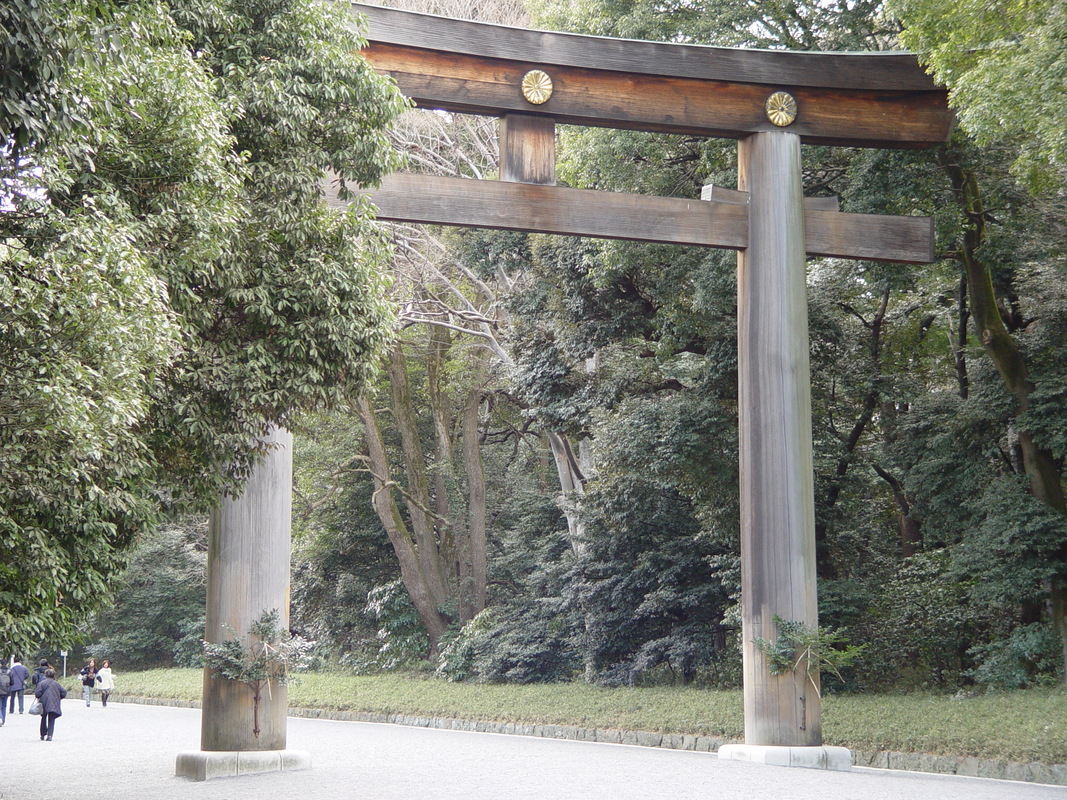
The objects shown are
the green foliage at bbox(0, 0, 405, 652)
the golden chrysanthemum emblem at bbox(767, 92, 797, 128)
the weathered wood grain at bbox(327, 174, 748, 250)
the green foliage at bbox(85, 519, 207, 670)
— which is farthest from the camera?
the green foliage at bbox(85, 519, 207, 670)

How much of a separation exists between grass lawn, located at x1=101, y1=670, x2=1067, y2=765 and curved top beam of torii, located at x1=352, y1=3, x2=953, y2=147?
18.7 ft

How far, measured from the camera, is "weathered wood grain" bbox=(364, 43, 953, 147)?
9328 millimetres

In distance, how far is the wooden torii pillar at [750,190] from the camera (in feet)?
30.1

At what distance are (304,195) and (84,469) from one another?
2.65 meters

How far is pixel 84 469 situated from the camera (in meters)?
5.27

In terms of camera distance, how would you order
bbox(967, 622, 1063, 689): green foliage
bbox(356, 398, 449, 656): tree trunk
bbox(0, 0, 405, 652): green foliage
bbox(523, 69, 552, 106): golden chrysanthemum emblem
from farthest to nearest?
bbox(356, 398, 449, 656): tree trunk
bbox(967, 622, 1063, 689): green foliage
bbox(523, 69, 552, 106): golden chrysanthemum emblem
bbox(0, 0, 405, 652): green foliage

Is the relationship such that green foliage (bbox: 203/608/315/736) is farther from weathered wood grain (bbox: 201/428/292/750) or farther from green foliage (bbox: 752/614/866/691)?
green foliage (bbox: 752/614/866/691)

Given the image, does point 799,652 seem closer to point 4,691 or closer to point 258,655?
point 258,655

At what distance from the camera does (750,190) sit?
10109 millimetres

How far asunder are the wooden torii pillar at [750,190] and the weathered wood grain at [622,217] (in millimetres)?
14

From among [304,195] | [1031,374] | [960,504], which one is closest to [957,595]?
[960,504]

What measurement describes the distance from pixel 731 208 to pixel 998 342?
17.5 ft

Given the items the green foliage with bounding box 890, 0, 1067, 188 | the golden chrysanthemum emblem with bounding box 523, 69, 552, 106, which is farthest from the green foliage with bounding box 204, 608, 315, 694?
the green foliage with bounding box 890, 0, 1067, 188

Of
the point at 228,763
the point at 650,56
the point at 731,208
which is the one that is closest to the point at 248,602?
the point at 228,763
